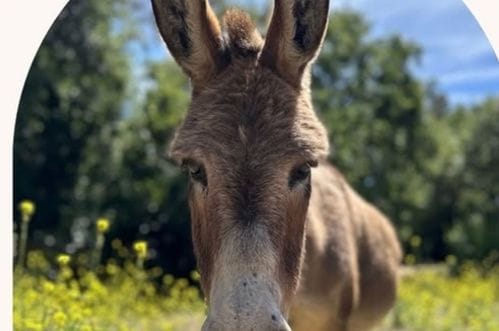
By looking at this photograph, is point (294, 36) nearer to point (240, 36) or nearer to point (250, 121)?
point (240, 36)

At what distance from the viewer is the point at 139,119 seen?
14.9 meters

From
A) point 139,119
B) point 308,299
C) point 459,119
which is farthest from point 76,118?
point 459,119

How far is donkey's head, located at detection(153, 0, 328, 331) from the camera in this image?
2.37m

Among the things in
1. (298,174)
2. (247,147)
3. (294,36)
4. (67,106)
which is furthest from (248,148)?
(67,106)

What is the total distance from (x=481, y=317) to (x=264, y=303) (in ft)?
15.2

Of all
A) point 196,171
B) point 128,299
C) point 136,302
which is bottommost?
point 136,302

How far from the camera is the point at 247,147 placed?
2.62 meters

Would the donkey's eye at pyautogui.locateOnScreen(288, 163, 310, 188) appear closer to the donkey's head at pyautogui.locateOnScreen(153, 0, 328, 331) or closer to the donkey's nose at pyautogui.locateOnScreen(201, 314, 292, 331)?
the donkey's head at pyautogui.locateOnScreen(153, 0, 328, 331)

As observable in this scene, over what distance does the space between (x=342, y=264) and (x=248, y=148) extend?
1853mm

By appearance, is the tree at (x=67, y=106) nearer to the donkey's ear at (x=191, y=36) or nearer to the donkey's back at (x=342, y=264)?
the donkey's back at (x=342, y=264)

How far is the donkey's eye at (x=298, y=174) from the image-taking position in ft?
8.90

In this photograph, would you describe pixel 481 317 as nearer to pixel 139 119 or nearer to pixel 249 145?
pixel 249 145

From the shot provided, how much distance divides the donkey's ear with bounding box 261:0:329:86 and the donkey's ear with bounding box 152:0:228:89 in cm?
22

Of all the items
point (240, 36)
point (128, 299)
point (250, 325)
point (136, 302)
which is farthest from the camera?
point (136, 302)
